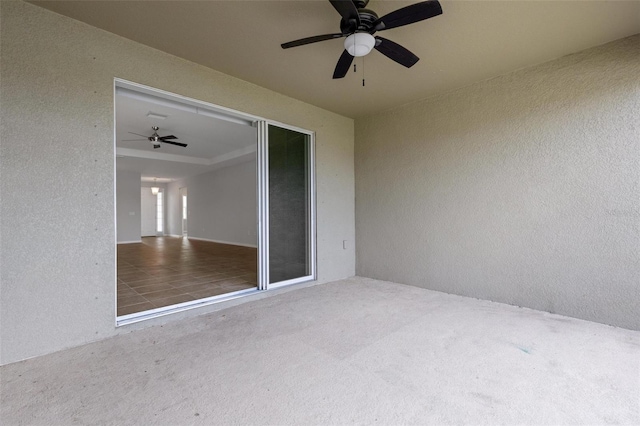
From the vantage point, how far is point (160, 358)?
205cm

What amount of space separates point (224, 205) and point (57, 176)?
7.46 metres

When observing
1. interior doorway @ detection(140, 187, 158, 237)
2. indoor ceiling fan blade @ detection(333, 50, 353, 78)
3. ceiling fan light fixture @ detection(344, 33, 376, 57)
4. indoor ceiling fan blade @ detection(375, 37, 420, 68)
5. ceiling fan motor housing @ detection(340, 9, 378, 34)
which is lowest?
interior doorway @ detection(140, 187, 158, 237)

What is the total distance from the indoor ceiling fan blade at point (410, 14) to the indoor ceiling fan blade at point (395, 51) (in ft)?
0.54

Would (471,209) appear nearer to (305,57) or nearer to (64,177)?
(305,57)

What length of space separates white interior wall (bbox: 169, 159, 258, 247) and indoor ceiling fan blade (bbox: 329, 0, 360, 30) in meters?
5.98

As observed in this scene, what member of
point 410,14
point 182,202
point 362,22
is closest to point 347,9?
point 362,22

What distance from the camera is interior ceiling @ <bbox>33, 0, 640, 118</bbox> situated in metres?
2.21

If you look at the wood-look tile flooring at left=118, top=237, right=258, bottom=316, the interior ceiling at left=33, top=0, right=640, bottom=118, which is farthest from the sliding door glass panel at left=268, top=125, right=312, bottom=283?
the interior ceiling at left=33, top=0, right=640, bottom=118

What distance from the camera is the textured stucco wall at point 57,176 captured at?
204 cm

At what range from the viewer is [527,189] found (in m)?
3.12

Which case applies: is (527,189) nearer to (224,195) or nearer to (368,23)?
(368,23)

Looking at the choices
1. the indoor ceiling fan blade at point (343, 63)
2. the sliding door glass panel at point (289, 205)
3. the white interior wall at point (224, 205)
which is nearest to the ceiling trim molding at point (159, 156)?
the white interior wall at point (224, 205)

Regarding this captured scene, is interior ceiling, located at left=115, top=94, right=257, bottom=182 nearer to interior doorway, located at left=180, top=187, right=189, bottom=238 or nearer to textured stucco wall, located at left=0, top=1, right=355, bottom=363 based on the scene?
textured stucco wall, located at left=0, top=1, right=355, bottom=363

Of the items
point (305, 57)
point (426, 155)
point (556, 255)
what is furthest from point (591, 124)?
point (305, 57)
